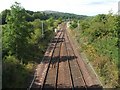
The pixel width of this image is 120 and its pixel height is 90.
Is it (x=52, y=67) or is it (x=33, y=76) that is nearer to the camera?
(x=33, y=76)

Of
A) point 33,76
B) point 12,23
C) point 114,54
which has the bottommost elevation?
point 33,76

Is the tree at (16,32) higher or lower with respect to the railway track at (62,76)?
higher

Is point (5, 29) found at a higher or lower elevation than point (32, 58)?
higher

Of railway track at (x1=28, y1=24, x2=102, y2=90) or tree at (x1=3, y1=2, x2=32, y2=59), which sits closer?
railway track at (x1=28, y1=24, x2=102, y2=90)

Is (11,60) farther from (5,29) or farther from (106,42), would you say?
(106,42)

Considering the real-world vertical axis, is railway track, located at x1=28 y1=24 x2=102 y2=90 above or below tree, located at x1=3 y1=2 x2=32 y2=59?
below

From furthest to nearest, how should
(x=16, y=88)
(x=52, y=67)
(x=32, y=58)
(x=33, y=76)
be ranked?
(x=32, y=58), (x=52, y=67), (x=33, y=76), (x=16, y=88)

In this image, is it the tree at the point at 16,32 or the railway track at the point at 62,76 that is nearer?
the railway track at the point at 62,76

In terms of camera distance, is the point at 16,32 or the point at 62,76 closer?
the point at 62,76

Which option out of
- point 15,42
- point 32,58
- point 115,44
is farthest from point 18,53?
point 115,44

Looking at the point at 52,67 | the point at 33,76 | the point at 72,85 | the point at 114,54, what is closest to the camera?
the point at 72,85

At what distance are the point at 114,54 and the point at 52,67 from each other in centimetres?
737

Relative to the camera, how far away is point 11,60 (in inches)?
911

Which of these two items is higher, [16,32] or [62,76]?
[16,32]
